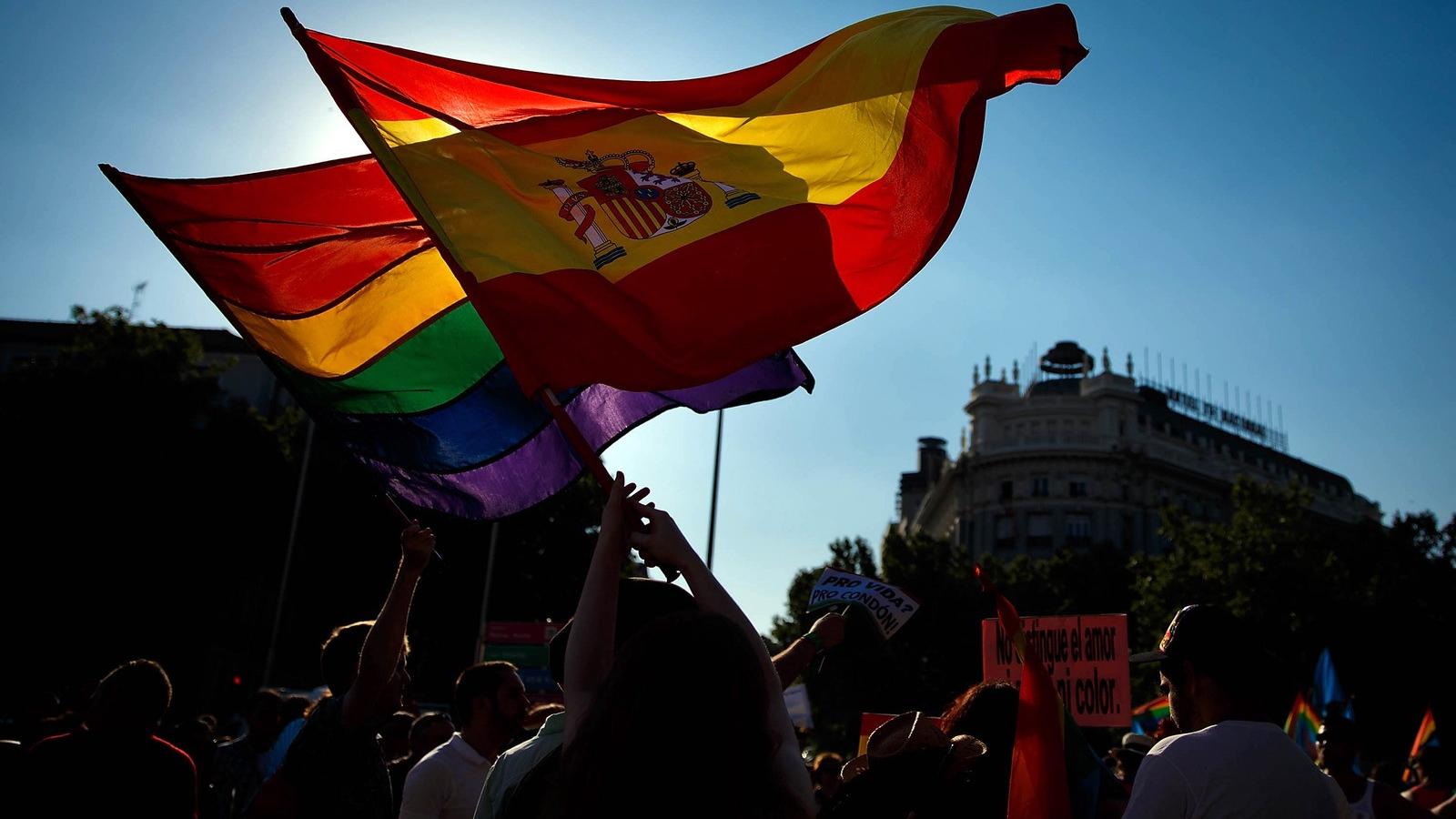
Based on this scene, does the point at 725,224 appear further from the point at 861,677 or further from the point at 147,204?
the point at 861,677

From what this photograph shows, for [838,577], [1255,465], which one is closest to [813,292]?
[838,577]

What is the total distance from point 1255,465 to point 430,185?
90.2m

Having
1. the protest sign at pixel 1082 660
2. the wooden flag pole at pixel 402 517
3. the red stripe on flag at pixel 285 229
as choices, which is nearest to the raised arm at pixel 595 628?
the wooden flag pole at pixel 402 517

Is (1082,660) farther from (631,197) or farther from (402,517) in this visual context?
(402,517)

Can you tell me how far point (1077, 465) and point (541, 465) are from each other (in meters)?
70.7

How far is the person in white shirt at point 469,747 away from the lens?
15.8ft

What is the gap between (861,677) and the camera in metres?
48.8

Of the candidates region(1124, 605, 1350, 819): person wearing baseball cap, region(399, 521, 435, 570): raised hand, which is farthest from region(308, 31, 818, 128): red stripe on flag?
region(1124, 605, 1350, 819): person wearing baseball cap

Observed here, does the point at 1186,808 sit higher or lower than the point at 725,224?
lower

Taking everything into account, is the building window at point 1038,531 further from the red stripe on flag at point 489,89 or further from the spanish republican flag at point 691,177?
the red stripe on flag at point 489,89

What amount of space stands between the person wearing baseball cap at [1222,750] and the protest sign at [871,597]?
1247 mm

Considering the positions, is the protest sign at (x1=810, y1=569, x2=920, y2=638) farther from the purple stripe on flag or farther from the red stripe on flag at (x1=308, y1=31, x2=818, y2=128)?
the red stripe on flag at (x1=308, y1=31, x2=818, y2=128)

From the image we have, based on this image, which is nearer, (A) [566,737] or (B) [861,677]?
(A) [566,737]

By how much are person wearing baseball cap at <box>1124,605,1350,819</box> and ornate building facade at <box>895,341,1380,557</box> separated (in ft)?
223
